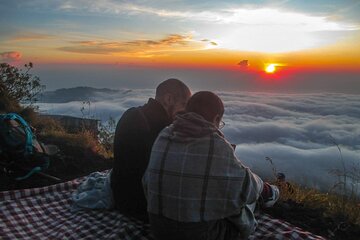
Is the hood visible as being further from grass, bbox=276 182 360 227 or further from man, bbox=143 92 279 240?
grass, bbox=276 182 360 227

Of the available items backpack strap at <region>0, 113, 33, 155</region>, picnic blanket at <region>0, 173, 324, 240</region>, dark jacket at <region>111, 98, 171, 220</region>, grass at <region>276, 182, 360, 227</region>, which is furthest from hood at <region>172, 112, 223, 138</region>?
backpack strap at <region>0, 113, 33, 155</region>

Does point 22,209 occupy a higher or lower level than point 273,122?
higher

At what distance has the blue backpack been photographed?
5.84 meters

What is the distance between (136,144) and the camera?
4.08 metres

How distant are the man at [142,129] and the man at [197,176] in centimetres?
85

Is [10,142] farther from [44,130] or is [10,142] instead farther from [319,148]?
[319,148]

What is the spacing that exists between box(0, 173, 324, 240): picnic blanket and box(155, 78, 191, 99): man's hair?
143cm

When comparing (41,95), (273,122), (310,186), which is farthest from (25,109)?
(273,122)

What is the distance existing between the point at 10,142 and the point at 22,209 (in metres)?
1.46

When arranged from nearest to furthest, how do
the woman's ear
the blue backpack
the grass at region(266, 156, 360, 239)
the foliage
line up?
the woman's ear, the grass at region(266, 156, 360, 239), the blue backpack, the foliage

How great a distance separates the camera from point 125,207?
175 inches

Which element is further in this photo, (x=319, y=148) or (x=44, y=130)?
(x=319, y=148)

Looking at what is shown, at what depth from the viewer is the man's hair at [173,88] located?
4.12m

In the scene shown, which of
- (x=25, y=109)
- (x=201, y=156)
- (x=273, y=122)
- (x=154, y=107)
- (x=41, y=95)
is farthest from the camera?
(x=273, y=122)
